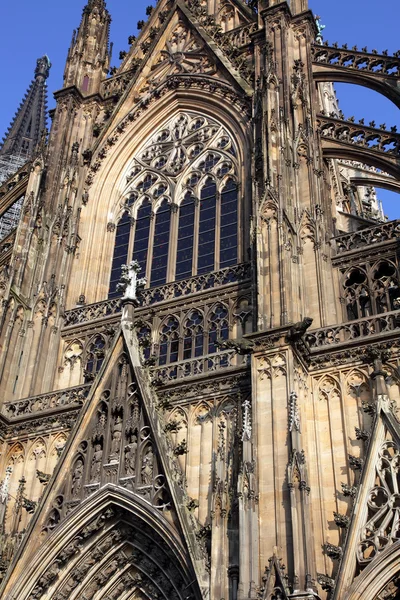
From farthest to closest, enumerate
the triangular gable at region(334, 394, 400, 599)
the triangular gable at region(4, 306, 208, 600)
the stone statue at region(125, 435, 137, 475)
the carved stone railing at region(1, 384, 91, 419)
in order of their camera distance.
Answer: the carved stone railing at region(1, 384, 91, 419) → the stone statue at region(125, 435, 137, 475) → the triangular gable at region(4, 306, 208, 600) → the triangular gable at region(334, 394, 400, 599)

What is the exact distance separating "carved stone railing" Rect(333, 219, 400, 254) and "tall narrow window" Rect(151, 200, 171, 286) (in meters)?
4.44

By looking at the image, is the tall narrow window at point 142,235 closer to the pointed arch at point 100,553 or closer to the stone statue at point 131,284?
the stone statue at point 131,284

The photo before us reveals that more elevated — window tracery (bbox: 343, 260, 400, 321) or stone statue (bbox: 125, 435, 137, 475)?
window tracery (bbox: 343, 260, 400, 321)

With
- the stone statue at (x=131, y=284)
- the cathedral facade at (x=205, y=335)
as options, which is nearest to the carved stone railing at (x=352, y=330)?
the cathedral facade at (x=205, y=335)

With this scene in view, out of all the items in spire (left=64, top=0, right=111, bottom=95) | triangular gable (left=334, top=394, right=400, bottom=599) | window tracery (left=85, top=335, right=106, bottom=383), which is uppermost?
spire (left=64, top=0, right=111, bottom=95)

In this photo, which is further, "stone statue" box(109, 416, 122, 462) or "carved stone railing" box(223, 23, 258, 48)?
"carved stone railing" box(223, 23, 258, 48)

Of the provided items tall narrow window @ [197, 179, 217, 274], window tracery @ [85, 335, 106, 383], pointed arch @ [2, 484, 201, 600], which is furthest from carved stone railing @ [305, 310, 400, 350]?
window tracery @ [85, 335, 106, 383]

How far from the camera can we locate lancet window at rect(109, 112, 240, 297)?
19172mm

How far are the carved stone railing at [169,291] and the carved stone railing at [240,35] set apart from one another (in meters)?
7.71

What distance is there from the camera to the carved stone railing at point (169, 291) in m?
17.4

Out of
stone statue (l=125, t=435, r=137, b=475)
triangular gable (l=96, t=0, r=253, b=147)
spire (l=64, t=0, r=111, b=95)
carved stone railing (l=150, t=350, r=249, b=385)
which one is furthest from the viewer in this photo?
spire (l=64, t=0, r=111, b=95)

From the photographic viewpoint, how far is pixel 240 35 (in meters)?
22.6

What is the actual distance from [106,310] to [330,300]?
5.55 m

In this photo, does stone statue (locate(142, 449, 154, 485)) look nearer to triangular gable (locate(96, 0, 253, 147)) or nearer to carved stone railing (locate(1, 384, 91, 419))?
carved stone railing (locate(1, 384, 91, 419))
